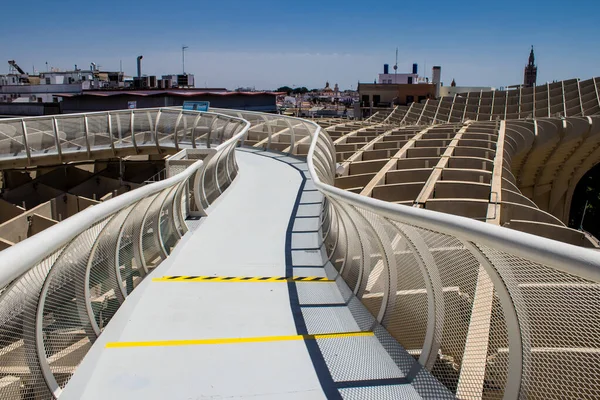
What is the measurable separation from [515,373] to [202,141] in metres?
19.2

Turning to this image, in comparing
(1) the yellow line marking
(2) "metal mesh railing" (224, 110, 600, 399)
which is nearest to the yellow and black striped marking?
(2) "metal mesh railing" (224, 110, 600, 399)

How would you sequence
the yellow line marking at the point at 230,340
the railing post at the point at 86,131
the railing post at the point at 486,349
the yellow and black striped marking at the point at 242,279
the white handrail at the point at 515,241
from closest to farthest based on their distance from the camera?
the white handrail at the point at 515,241
the railing post at the point at 486,349
the yellow line marking at the point at 230,340
the yellow and black striped marking at the point at 242,279
the railing post at the point at 86,131

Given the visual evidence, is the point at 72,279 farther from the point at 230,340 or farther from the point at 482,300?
the point at 482,300

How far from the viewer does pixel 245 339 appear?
4.67m

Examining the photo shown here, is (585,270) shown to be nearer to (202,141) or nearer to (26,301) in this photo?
(26,301)

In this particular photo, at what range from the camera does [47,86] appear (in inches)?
2603

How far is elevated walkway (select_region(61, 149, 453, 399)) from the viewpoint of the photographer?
3803 mm

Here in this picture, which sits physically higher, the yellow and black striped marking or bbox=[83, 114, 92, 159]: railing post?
bbox=[83, 114, 92, 159]: railing post

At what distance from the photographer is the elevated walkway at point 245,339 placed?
12.5 feet

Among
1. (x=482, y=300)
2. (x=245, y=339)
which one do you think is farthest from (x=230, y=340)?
(x=482, y=300)

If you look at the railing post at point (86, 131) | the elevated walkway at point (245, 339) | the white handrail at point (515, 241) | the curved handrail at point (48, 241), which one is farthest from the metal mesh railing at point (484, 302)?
the railing post at point (86, 131)

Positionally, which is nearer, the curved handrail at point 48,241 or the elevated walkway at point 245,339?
the curved handrail at point 48,241

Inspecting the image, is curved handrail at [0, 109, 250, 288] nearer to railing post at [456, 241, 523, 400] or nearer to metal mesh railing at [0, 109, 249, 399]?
metal mesh railing at [0, 109, 249, 399]

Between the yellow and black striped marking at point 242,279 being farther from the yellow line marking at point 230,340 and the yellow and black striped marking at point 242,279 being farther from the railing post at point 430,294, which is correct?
the railing post at point 430,294
